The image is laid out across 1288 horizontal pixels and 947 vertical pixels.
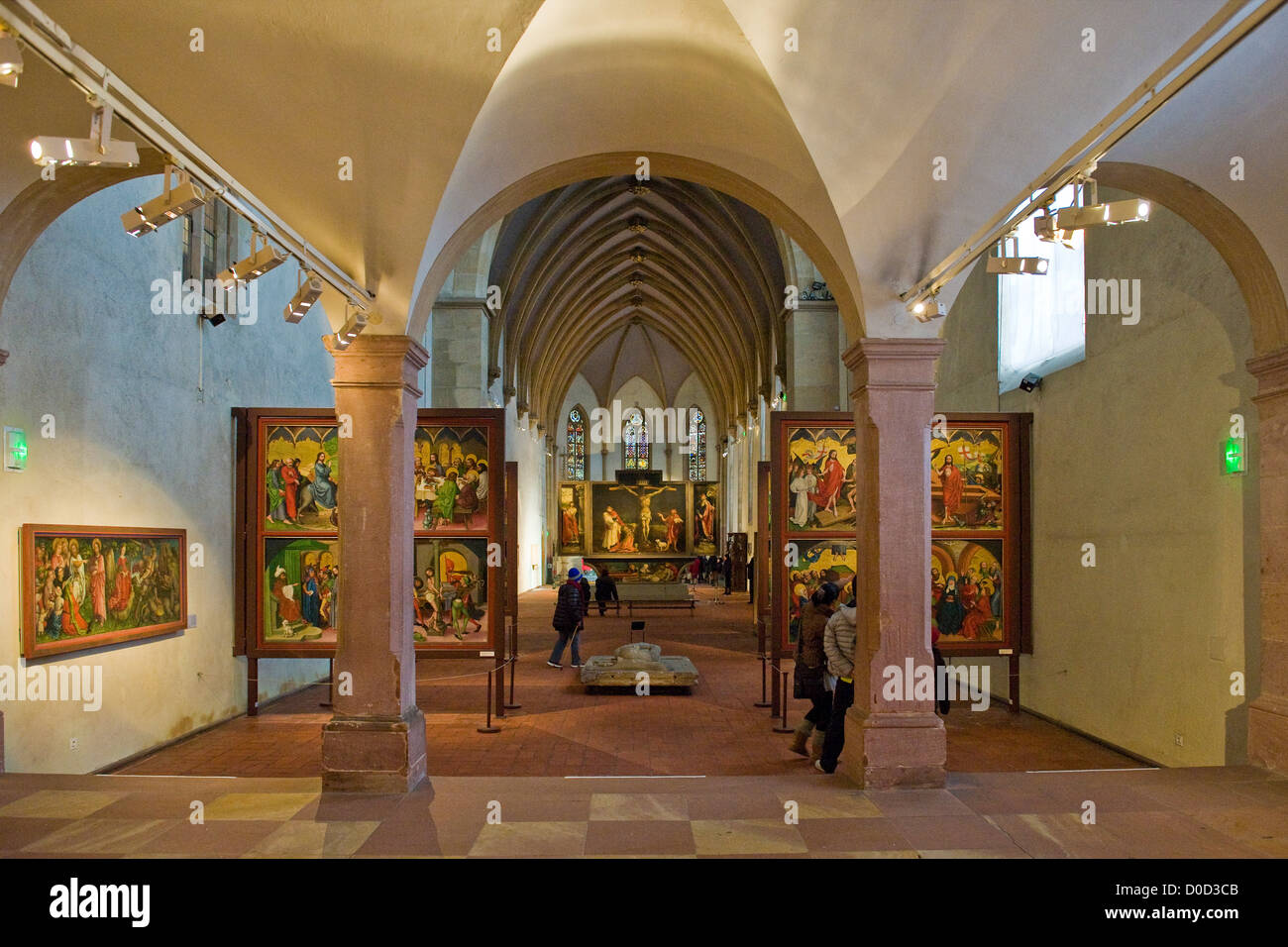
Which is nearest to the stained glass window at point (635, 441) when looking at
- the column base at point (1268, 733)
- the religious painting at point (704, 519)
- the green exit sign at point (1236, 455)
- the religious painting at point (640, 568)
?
the religious painting at point (704, 519)

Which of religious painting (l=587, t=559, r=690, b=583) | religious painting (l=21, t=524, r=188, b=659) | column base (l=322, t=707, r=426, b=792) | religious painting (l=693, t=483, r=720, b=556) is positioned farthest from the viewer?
religious painting (l=587, t=559, r=690, b=583)

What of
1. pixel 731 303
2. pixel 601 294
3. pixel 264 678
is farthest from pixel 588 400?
pixel 264 678

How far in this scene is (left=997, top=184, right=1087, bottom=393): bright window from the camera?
9914 mm

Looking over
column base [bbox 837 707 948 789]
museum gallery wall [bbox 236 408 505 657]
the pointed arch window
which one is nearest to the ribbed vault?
the pointed arch window

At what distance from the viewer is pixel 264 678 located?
36.9ft

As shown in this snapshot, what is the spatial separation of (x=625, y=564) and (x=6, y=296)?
2039 cm

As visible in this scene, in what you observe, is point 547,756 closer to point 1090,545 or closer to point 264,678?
point 264,678

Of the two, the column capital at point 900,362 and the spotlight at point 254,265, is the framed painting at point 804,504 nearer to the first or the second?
the column capital at point 900,362

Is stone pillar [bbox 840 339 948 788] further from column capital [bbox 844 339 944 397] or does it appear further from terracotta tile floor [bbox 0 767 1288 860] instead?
terracotta tile floor [bbox 0 767 1288 860]

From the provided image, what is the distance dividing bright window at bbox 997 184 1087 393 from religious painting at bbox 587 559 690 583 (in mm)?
15429

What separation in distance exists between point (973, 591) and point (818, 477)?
73.2 inches

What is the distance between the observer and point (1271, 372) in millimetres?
6719

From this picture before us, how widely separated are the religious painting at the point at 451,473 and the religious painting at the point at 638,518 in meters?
17.4

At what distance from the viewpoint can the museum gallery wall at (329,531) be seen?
29.0 feet
